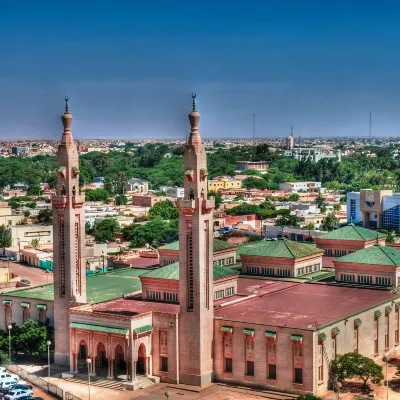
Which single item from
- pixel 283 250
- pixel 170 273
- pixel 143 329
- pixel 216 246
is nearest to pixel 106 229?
pixel 216 246

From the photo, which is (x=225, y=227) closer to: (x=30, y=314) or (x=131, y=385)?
(x=30, y=314)

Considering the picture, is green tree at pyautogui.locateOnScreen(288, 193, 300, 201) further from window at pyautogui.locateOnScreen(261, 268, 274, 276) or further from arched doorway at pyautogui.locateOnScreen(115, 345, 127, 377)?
arched doorway at pyautogui.locateOnScreen(115, 345, 127, 377)


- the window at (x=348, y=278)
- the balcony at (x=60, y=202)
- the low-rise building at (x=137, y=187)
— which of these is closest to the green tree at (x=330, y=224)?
the window at (x=348, y=278)

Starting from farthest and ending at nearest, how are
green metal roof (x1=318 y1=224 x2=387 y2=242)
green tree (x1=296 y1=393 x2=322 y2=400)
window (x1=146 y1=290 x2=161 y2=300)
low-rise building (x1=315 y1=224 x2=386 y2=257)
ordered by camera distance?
green metal roof (x1=318 y1=224 x2=387 y2=242) < low-rise building (x1=315 y1=224 x2=386 y2=257) < window (x1=146 y1=290 x2=161 y2=300) < green tree (x1=296 y1=393 x2=322 y2=400)

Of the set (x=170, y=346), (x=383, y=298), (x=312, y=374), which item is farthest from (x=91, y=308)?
(x=383, y=298)

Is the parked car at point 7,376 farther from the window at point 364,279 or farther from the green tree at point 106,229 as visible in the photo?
the green tree at point 106,229

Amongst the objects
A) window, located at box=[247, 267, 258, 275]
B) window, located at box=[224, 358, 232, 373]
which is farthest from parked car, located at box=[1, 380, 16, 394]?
window, located at box=[247, 267, 258, 275]
